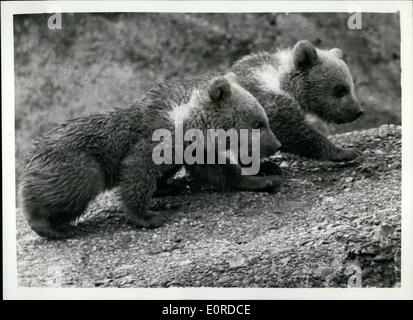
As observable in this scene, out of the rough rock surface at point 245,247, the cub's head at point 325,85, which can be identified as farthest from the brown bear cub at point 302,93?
the rough rock surface at point 245,247

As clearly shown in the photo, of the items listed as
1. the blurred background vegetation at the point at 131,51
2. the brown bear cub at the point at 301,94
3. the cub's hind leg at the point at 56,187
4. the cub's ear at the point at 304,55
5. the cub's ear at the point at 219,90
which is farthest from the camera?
the brown bear cub at the point at 301,94

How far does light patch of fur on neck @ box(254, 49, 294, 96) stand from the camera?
4.51m

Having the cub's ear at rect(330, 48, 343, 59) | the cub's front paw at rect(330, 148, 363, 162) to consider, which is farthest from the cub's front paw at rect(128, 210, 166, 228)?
the cub's ear at rect(330, 48, 343, 59)

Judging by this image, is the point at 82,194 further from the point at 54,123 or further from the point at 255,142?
the point at 255,142

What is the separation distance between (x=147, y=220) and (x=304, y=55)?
1.44 m

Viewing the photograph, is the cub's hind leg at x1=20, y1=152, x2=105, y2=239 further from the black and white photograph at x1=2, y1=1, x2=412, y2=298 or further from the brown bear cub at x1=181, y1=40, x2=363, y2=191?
the brown bear cub at x1=181, y1=40, x2=363, y2=191

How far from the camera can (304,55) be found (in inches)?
174

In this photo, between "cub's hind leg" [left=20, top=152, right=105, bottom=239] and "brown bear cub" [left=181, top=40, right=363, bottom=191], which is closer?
"cub's hind leg" [left=20, top=152, right=105, bottom=239]

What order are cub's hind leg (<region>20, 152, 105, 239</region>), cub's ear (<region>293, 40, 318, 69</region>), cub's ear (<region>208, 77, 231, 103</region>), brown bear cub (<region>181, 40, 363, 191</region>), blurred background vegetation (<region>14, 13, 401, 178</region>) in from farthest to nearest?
brown bear cub (<region>181, 40, 363, 191</region>)
cub's ear (<region>293, 40, 318, 69</region>)
blurred background vegetation (<region>14, 13, 401, 178</region>)
cub's ear (<region>208, 77, 231, 103</region>)
cub's hind leg (<region>20, 152, 105, 239</region>)

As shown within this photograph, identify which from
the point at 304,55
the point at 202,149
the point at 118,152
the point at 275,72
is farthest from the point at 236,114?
the point at 118,152

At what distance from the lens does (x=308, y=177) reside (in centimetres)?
446

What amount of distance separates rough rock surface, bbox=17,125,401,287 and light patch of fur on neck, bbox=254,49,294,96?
742 millimetres

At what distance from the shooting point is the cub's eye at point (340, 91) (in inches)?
177

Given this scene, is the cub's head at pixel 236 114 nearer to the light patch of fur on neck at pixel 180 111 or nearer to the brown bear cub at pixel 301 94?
the light patch of fur on neck at pixel 180 111
